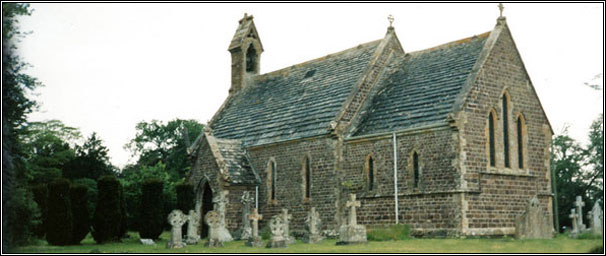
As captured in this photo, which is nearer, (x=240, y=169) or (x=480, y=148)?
(x=480, y=148)

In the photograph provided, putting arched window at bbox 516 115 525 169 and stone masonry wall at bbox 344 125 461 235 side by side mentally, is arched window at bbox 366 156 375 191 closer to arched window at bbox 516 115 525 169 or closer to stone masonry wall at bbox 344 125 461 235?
stone masonry wall at bbox 344 125 461 235

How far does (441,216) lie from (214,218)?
374 inches

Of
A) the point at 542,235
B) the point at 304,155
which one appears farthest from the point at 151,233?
the point at 542,235

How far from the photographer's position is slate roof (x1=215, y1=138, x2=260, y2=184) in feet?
119

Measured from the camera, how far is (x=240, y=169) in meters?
36.8

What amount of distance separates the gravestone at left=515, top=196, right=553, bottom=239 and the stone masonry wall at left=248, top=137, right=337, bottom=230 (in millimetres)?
8953

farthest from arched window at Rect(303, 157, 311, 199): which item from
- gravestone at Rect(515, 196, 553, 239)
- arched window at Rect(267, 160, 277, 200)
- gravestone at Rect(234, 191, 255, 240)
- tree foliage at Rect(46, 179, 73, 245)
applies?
tree foliage at Rect(46, 179, 73, 245)

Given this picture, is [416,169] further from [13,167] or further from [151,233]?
[13,167]

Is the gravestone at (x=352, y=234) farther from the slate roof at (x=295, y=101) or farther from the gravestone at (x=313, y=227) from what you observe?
the slate roof at (x=295, y=101)

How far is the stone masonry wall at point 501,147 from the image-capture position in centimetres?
2812

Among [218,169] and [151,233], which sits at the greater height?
[218,169]

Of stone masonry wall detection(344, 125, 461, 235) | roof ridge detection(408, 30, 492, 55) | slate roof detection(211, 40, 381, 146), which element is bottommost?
stone masonry wall detection(344, 125, 461, 235)

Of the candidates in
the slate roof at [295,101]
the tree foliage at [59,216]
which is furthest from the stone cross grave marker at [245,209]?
the tree foliage at [59,216]

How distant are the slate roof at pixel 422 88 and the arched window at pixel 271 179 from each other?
20.1 ft
